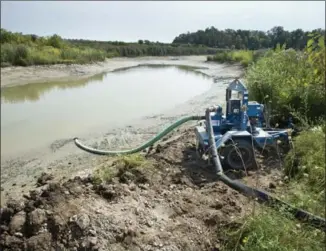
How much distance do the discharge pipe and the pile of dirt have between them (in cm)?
11

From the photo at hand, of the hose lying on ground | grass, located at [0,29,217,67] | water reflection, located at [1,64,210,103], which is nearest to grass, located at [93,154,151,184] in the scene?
the hose lying on ground

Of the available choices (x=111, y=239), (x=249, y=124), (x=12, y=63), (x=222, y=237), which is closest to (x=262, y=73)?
(x=249, y=124)

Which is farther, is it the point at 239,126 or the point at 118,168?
the point at 239,126

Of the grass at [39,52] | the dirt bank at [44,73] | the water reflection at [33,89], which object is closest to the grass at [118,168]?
the water reflection at [33,89]

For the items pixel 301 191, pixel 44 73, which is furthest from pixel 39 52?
pixel 301 191

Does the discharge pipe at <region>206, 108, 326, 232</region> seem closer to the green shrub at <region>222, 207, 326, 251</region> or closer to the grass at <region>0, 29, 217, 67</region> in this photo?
the green shrub at <region>222, 207, 326, 251</region>

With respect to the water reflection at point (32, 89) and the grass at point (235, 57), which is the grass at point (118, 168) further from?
the grass at point (235, 57)

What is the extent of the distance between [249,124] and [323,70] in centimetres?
437

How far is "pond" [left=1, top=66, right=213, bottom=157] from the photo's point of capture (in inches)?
403

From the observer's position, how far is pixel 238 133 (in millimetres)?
5668

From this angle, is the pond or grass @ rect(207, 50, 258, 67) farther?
grass @ rect(207, 50, 258, 67)

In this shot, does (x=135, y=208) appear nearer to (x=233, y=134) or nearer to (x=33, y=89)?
(x=233, y=134)

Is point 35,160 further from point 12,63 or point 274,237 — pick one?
point 12,63

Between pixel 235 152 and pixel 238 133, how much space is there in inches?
11.9
